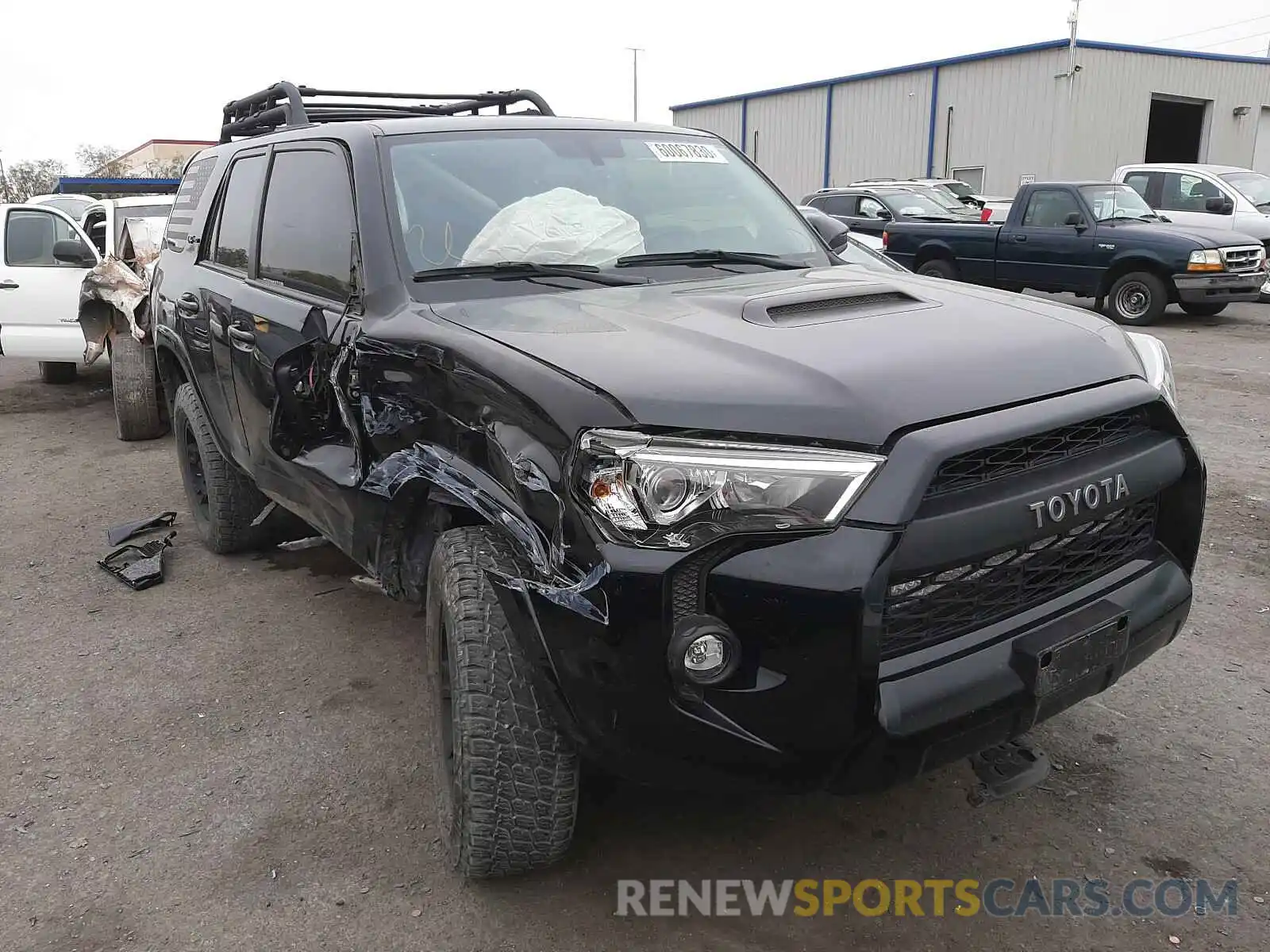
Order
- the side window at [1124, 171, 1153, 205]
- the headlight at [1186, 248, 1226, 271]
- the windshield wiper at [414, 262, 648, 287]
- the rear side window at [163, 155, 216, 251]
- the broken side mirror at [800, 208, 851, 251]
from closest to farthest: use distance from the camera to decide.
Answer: the windshield wiper at [414, 262, 648, 287] < the broken side mirror at [800, 208, 851, 251] < the rear side window at [163, 155, 216, 251] < the headlight at [1186, 248, 1226, 271] < the side window at [1124, 171, 1153, 205]

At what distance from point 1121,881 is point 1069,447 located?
1.09 metres

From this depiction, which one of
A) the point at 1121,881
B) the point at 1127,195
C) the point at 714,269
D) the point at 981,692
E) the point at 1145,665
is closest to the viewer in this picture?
the point at 981,692

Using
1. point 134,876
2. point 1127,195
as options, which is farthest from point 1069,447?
point 1127,195

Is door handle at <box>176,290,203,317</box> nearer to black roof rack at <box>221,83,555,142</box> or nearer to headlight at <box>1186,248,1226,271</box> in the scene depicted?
black roof rack at <box>221,83,555,142</box>

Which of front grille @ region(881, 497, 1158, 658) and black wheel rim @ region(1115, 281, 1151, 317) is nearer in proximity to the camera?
front grille @ region(881, 497, 1158, 658)

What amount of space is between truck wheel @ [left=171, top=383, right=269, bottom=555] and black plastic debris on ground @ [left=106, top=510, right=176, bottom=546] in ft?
1.19

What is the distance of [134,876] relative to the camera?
2.59 metres

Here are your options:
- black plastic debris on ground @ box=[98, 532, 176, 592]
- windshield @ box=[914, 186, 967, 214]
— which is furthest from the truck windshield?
black plastic debris on ground @ box=[98, 532, 176, 592]

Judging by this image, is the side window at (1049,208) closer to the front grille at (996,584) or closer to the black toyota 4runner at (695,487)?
the black toyota 4runner at (695,487)

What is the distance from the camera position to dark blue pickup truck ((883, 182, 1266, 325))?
11656mm

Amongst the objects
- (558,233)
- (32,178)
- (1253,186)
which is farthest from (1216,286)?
(32,178)

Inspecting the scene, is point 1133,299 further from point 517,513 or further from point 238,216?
point 517,513

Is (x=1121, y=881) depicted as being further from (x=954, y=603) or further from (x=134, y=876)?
(x=134, y=876)

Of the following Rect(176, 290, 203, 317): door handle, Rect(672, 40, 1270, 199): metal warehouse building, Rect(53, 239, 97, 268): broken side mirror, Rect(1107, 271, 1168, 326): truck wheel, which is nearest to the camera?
Rect(176, 290, 203, 317): door handle
